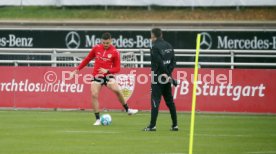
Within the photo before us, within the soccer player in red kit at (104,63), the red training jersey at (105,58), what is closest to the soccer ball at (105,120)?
the soccer player in red kit at (104,63)

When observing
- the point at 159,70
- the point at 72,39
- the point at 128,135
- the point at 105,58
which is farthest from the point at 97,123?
the point at 72,39

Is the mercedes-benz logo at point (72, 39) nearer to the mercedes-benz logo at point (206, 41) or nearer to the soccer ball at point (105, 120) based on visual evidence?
the mercedes-benz logo at point (206, 41)

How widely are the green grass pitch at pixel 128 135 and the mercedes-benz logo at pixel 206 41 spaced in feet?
32.4

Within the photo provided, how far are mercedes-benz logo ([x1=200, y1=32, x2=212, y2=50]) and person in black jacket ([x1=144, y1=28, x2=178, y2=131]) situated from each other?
51.2ft

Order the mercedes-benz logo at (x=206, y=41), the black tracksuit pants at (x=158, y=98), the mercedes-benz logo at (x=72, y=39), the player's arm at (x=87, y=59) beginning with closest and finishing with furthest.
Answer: the black tracksuit pants at (x=158, y=98)
the player's arm at (x=87, y=59)
the mercedes-benz logo at (x=206, y=41)
the mercedes-benz logo at (x=72, y=39)

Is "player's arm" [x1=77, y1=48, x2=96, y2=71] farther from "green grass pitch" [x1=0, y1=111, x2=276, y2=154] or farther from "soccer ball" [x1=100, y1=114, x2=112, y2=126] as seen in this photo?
"soccer ball" [x1=100, y1=114, x2=112, y2=126]

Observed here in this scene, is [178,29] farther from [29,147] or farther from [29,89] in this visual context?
[29,147]

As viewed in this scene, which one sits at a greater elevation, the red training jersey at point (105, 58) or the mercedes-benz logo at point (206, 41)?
the mercedes-benz logo at point (206, 41)

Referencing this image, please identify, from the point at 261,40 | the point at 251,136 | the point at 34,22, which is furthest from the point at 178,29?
the point at 251,136

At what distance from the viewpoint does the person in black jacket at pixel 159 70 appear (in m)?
19.2

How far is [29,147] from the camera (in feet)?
52.5

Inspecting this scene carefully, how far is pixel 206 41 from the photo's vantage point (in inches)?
1394

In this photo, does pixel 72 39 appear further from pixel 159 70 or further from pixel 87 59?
pixel 159 70

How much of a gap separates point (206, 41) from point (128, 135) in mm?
17161
